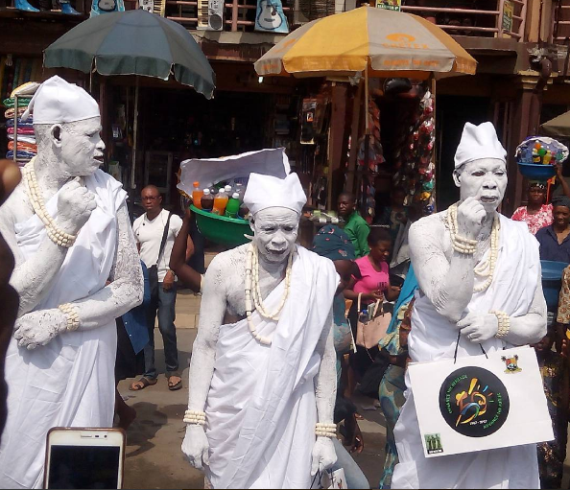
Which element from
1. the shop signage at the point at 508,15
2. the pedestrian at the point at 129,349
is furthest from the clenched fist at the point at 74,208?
the shop signage at the point at 508,15

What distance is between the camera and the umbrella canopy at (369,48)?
651 centimetres

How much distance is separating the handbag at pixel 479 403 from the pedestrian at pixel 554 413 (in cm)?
155

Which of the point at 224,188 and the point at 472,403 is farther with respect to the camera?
the point at 224,188

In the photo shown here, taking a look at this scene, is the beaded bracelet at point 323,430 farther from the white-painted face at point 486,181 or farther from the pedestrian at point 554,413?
the pedestrian at point 554,413

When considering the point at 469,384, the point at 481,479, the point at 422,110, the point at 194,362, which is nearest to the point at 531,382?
the point at 469,384

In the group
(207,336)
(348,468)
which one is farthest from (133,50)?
(348,468)

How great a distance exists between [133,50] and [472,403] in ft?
15.8

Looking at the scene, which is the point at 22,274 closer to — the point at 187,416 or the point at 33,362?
the point at 33,362

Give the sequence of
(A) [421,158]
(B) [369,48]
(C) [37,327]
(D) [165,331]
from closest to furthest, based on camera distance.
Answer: (C) [37,327] → (B) [369,48] → (D) [165,331] → (A) [421,158]

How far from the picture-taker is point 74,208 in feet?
10.00

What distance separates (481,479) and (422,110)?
19.9 feet

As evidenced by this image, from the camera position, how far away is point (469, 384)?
3299 mm

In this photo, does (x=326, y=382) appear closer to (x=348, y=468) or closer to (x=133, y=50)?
(x=348, y=468)

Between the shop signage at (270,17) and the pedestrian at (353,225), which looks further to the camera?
the shop signage at (270,17)
